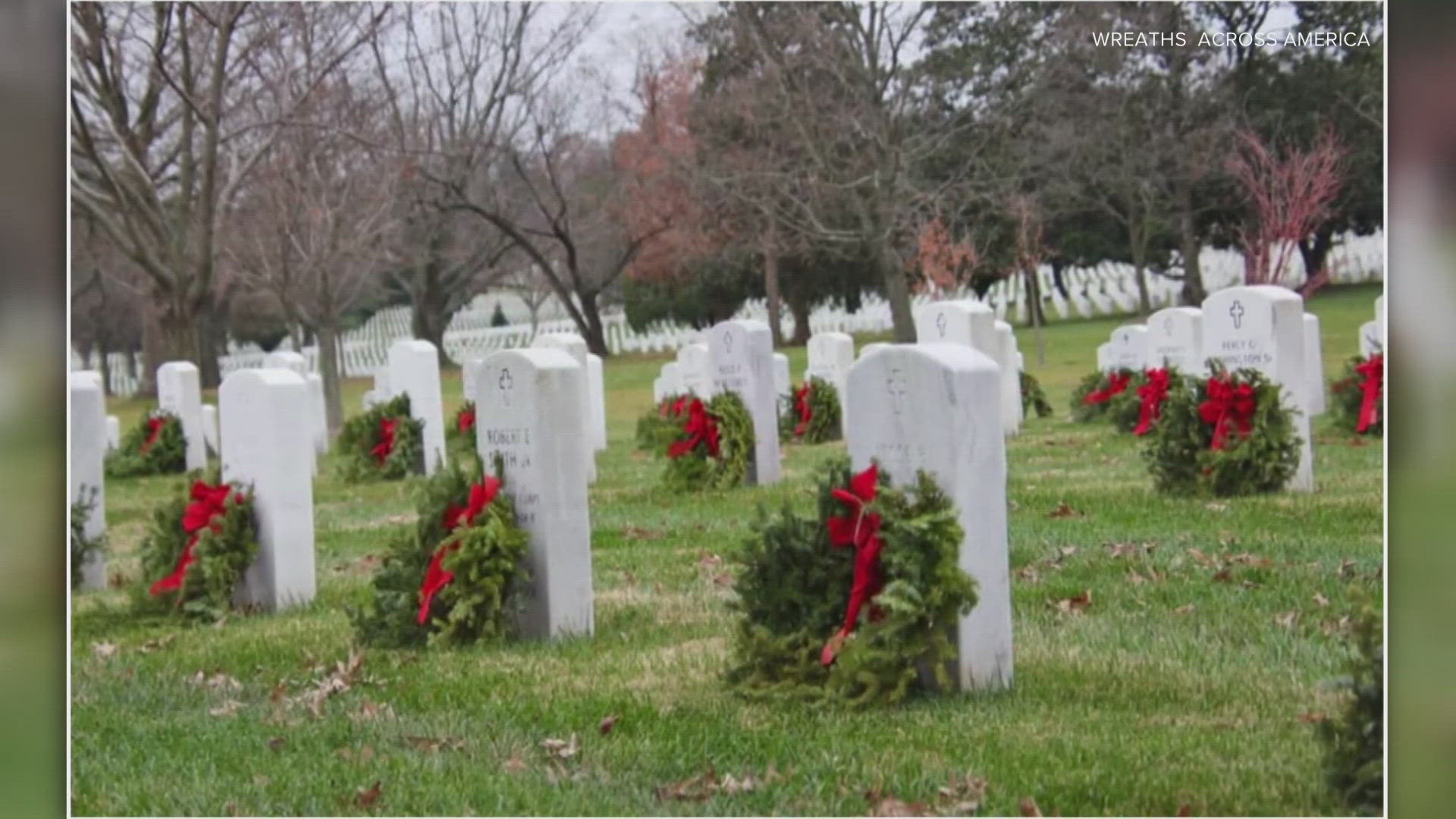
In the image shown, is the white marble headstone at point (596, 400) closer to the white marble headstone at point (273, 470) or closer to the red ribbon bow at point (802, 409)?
the red ribbon bow at point (802, 409)

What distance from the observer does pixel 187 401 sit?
16.6 m

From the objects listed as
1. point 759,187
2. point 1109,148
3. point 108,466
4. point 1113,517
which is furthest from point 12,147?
point 759,187

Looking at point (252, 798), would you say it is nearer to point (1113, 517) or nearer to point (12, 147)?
point (12, 147)

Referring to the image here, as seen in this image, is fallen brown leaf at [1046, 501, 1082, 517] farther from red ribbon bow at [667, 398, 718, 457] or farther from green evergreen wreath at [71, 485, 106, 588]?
green evergreen wreath at [71, 485, 106, 588]

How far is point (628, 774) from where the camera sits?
5.00 m

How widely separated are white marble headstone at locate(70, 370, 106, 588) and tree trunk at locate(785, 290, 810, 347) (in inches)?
538

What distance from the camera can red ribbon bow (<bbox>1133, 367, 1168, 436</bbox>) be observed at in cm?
1257

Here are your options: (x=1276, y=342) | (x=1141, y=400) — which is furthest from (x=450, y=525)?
(x=1141, y=400)

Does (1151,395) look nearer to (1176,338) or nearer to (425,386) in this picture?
(1176,338)

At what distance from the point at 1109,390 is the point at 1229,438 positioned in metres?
6.83

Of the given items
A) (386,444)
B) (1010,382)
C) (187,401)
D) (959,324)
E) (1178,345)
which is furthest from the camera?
(187,401)

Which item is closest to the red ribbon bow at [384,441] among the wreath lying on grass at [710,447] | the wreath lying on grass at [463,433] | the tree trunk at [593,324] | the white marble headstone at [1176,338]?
the wreath lying on grass at [463,433]

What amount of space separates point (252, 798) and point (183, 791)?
256 millimetres

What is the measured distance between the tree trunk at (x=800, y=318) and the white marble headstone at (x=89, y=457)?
1366 cm
